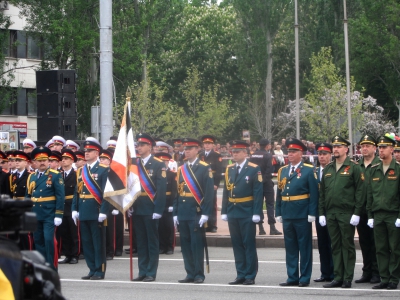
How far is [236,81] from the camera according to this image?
7000 cm

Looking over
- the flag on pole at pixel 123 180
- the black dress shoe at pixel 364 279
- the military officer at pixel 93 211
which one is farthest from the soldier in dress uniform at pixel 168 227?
the black dress shoe at pixel 364 279

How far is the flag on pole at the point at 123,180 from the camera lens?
41.4 feet

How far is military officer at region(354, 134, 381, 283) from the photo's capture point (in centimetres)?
1216

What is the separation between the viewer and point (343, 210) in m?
11.8

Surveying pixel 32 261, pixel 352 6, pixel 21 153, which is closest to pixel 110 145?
pixel 21 153

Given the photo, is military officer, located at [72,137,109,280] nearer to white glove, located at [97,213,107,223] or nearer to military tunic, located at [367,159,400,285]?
white glove, located at [97,213,107,223]

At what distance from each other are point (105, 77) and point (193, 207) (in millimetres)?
6868

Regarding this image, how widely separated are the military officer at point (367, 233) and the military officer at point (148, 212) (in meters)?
2.97

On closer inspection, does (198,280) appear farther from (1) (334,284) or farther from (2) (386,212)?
(2) (386,212)

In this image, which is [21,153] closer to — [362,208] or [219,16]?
[362,208]

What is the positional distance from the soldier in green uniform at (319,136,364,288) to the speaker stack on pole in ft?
30.7

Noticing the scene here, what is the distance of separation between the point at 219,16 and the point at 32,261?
2583 inches

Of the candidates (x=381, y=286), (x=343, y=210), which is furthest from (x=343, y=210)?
(x=381, y=286)

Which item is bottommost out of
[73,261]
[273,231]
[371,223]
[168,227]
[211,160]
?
[73,261]
